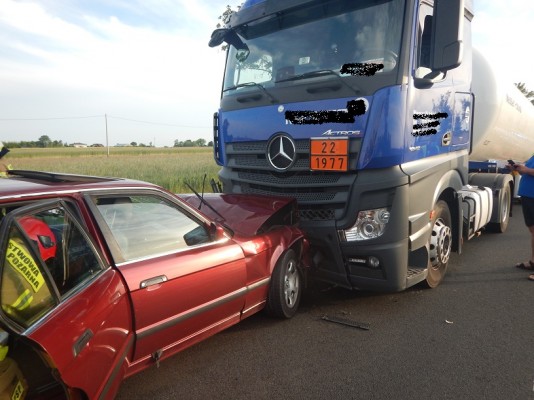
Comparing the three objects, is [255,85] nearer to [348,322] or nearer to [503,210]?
[348,322]

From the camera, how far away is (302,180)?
4109 millimetres

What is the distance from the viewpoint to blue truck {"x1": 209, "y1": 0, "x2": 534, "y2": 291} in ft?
12.0

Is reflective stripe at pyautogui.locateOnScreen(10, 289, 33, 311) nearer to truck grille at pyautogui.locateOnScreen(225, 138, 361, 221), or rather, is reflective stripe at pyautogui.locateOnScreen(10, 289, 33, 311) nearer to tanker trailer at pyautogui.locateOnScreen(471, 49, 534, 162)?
truck grille at pyautogui.locateOnScreen(225, 138, 361, 221)

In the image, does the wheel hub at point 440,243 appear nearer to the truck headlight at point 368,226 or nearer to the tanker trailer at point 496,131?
the truck headlight at point 368,226

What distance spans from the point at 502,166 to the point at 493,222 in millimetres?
1051

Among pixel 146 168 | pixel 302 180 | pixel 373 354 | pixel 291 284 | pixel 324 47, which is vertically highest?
pixel 324 47

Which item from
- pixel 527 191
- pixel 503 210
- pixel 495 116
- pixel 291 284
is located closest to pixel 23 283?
pixel 291 284

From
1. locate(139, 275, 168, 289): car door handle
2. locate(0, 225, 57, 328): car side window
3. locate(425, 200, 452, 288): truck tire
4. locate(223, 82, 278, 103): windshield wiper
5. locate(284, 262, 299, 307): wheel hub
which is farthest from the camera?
locate(425, 200, 452, 288): truck tire

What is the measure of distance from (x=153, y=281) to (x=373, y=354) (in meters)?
1.80

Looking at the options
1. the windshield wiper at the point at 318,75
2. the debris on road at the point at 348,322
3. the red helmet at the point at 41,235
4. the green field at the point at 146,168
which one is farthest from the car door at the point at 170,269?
the green field at the point at 146,168

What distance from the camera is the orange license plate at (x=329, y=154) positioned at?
3.75 metres

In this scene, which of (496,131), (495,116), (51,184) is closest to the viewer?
(51,184)

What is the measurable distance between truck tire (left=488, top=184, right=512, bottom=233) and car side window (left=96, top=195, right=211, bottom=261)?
6087mm

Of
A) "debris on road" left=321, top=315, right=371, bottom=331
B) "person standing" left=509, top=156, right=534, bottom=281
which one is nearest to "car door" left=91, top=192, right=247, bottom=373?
"debris on road" left=321, top=315, right=371, bottom=331
